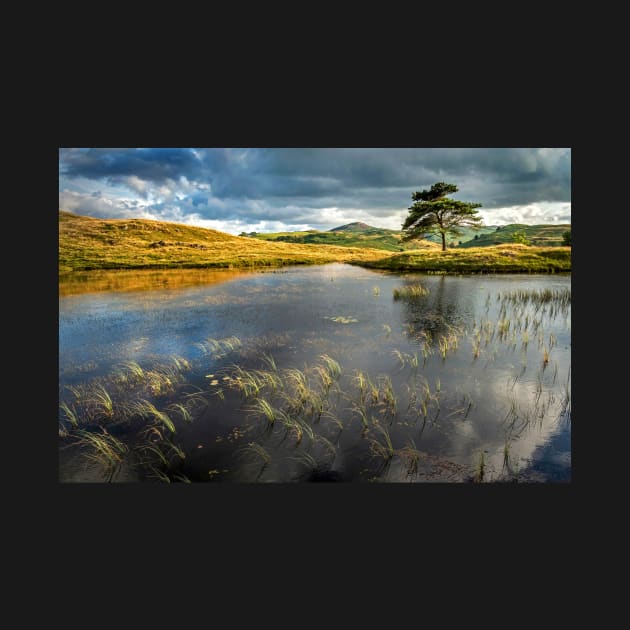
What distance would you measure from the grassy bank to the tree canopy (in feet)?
12.0

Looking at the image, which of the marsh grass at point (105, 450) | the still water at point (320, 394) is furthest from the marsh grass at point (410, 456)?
the marsh grass at point (105, 450)

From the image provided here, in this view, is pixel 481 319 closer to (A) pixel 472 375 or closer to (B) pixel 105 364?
(A) pixel 472 375

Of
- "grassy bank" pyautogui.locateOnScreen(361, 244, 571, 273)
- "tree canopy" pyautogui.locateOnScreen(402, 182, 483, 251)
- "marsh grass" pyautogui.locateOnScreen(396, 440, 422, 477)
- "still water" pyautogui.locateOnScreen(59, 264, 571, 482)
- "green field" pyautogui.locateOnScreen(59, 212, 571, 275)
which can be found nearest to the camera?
"marsh grass" pyautogui.locateOnScreen(396, 440, 422, 477)

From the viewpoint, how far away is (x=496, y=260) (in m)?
32.6

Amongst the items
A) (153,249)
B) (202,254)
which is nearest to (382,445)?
(202,254)

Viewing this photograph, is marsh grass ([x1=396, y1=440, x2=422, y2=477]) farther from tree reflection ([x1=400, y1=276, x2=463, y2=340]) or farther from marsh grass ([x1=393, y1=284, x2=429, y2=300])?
marsh grass ([x1=393, y1=284, x2=429, y2=300])

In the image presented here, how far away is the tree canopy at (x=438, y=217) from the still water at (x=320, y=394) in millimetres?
11959

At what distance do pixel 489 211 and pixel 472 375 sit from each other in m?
10.7

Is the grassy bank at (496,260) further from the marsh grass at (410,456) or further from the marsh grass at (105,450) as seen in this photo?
the marsh grass at (105,450)

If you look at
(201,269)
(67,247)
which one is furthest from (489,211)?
(67,247)

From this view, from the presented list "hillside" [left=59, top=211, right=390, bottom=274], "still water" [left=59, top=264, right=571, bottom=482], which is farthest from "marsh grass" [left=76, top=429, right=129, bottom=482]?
"hillside" [left=59, top=211, right=390, bottom=274]

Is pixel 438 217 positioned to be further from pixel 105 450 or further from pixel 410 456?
pixel 105 450

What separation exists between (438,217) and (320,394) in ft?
84.6

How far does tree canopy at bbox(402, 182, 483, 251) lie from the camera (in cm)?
2730
